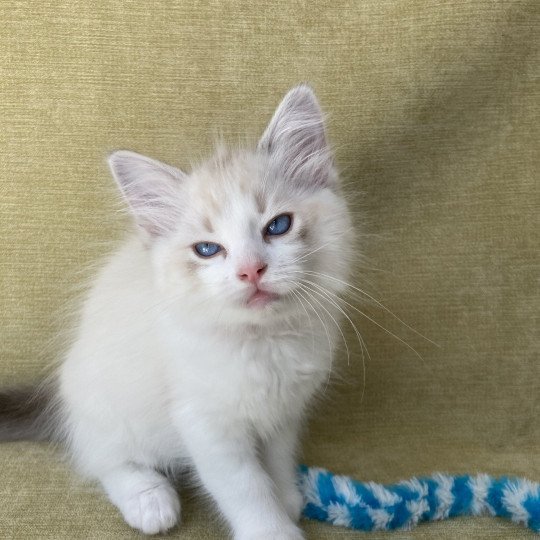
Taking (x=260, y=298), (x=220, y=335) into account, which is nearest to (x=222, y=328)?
(x=220, y=335)

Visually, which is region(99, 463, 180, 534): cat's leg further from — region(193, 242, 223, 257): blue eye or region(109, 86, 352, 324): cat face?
region(193, 242, 223, 257): blue eye

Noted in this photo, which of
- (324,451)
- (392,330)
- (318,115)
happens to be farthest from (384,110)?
(324,451)

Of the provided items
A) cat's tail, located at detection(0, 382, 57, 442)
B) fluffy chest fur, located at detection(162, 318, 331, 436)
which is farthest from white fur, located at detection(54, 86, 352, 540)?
cat's tail, located at detection(0, 382, 57, 442)

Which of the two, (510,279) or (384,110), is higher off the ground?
(384,110)

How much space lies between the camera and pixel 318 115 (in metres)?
1.34

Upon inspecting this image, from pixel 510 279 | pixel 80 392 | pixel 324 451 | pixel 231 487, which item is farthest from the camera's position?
pixel 510 279

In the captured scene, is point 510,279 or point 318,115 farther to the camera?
point 510,279

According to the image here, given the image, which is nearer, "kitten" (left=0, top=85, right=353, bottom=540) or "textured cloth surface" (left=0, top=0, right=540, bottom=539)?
"kitten" (left=0, top=85, right=353, bottom=540)

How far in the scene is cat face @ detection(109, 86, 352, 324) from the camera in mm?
1187

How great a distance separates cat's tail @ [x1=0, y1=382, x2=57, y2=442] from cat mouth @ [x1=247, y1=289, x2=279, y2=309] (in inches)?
28.6

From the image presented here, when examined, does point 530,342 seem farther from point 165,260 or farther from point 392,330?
point 165,260

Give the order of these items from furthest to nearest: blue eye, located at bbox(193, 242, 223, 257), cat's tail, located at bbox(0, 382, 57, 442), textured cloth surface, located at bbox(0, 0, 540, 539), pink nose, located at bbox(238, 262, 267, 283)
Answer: textured cloth surface, located at bbox(0, 0, 540, 539), cat's tail, located at bbox(0, 382, 57, 442), blue eye, located at bbox(193, 242, 223, 257), pink nose, located at bbox(238, 262, 267, 283)

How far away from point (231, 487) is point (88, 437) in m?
0.40

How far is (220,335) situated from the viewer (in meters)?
1.31
